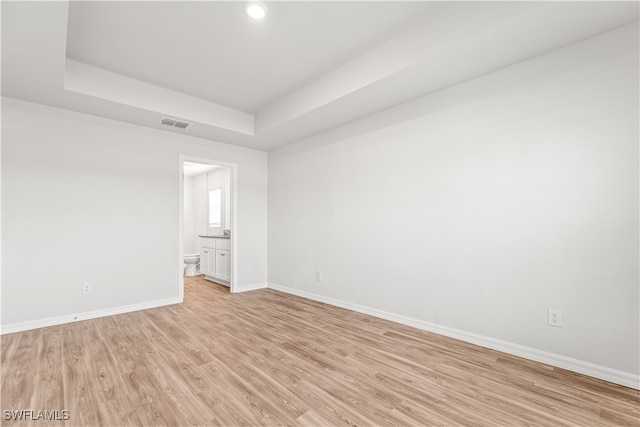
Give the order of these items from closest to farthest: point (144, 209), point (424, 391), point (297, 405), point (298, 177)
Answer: point (297, 405)
point (424, 391)
point (144, 209)
point (298, 177)

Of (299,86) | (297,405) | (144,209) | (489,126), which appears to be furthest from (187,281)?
(489,126)

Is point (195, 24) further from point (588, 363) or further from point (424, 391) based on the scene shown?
point (588, 363)

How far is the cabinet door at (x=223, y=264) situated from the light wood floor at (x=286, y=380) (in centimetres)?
208

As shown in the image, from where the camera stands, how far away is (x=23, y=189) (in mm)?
3242

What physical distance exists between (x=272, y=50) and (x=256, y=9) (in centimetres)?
59

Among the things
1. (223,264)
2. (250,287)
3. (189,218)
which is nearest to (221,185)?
(189,218)

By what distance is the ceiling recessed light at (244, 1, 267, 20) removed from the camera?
2.22 meters

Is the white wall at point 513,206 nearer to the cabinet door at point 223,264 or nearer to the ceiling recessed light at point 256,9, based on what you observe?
the ceiling recessed light at point 256,9

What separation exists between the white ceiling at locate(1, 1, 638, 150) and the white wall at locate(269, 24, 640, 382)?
0.24m

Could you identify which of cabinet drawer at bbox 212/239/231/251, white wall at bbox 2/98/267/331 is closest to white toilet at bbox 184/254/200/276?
cabinet drawer at bbox 212/239/231/251

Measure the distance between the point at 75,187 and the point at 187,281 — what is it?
9.96 ft

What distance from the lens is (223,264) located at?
557cm

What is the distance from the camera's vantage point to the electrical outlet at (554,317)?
2.35 m

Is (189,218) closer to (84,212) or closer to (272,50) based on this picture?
(84,212)
